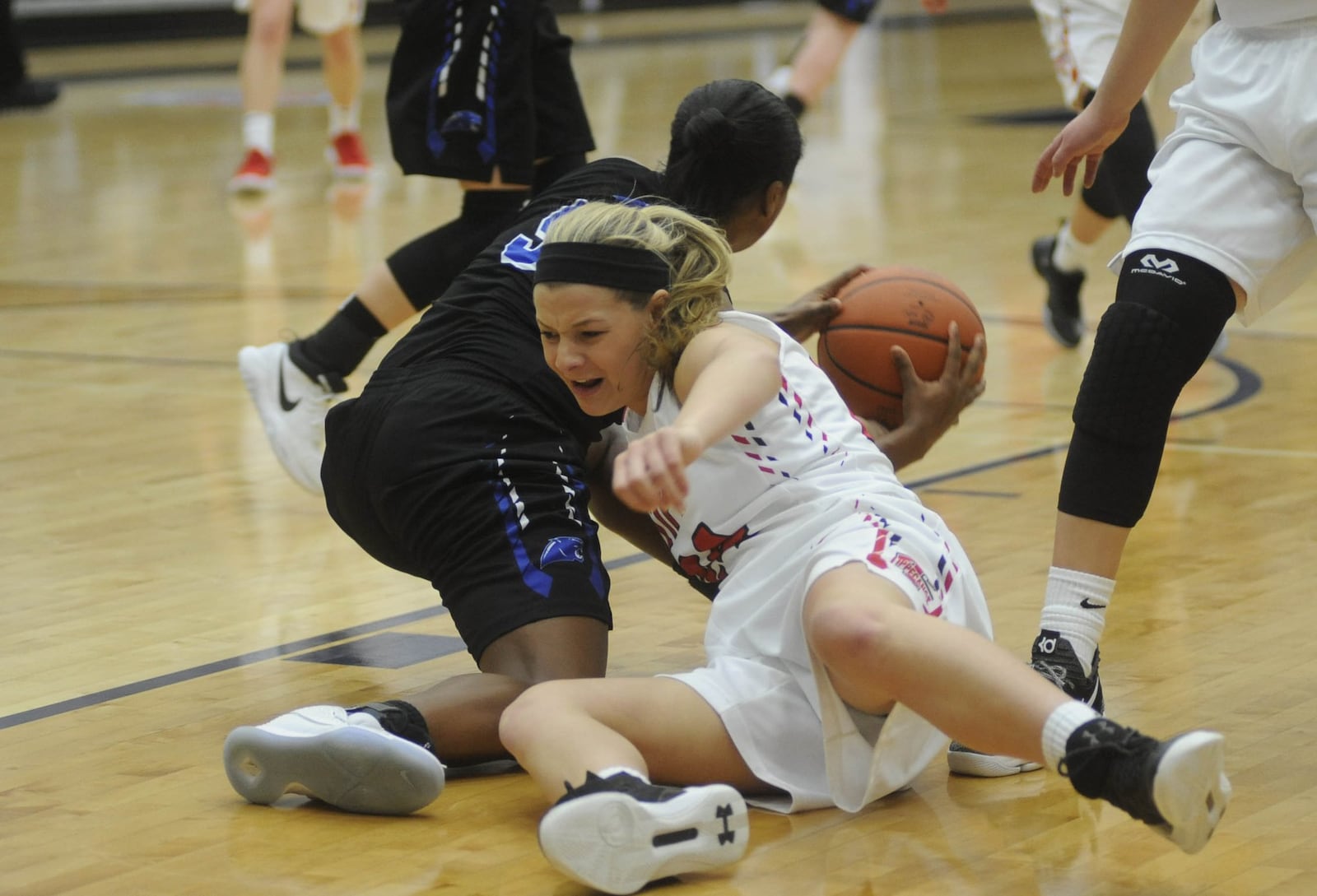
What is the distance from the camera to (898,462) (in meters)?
3.06

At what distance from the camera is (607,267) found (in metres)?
2.63

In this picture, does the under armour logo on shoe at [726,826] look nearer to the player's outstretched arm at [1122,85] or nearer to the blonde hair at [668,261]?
the blonde hair at [668,261]

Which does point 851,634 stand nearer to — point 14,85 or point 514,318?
point 514,318

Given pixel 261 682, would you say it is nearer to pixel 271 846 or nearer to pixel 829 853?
pixel 271 846

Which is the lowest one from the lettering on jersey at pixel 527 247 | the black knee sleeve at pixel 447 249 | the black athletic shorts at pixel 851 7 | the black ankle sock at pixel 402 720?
the black athletic shorts at pixel 851 7

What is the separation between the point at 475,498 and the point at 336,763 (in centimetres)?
51

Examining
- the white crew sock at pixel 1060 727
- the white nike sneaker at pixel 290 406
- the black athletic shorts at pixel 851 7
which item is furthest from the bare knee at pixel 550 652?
the black athletic shorts at pixel 851 7

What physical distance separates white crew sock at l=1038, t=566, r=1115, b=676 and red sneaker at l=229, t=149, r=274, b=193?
7356mm

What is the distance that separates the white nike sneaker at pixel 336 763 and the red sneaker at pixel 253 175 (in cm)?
732

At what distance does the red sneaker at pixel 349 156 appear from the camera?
10.2 meters

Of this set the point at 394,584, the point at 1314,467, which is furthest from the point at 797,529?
the point at 1314,467

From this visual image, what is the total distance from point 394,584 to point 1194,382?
2.59 m

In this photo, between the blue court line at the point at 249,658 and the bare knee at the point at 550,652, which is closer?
the bare knee at the point at 550,652

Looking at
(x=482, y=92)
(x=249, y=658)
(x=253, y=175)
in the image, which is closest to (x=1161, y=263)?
(x=249, y=658)
